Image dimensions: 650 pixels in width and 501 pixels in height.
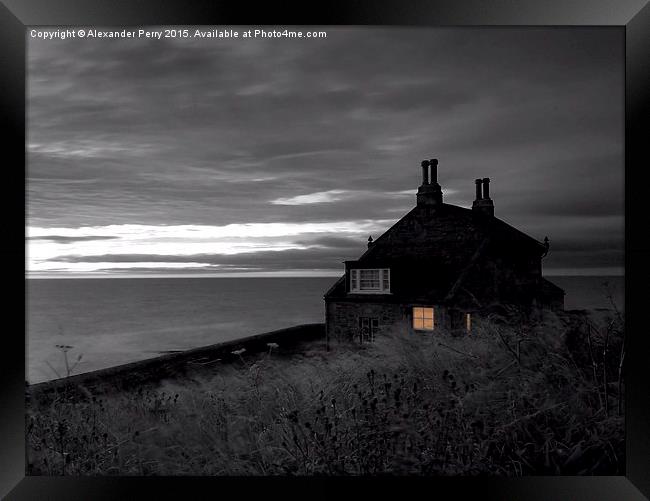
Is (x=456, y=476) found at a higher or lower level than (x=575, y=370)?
lower

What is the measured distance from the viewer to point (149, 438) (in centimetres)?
386

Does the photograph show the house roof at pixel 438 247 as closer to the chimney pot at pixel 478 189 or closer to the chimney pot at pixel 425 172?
the chimney pot at pixel 478 189

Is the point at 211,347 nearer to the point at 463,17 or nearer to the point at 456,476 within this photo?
the point at 456,476

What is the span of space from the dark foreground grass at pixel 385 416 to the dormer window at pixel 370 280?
106cm

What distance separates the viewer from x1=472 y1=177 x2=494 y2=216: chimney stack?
407 cm

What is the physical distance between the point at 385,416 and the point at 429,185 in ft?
7.87

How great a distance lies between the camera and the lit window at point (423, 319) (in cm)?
497

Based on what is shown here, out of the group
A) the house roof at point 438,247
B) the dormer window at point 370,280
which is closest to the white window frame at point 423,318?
the house roof at point 438,247

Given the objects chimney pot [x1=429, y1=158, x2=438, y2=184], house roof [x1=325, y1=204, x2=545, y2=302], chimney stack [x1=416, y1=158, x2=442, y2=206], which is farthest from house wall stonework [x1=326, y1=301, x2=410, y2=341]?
chimney pot [x1=429, y1=158, x2=438, y2=184]

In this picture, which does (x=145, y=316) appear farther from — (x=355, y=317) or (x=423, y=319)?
(x=423, y=319)

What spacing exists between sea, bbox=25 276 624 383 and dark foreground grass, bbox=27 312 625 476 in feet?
1.14

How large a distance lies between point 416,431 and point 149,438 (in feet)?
8.45

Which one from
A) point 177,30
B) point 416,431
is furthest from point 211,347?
point 177,30

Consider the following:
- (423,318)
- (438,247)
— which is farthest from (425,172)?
(438,247)
